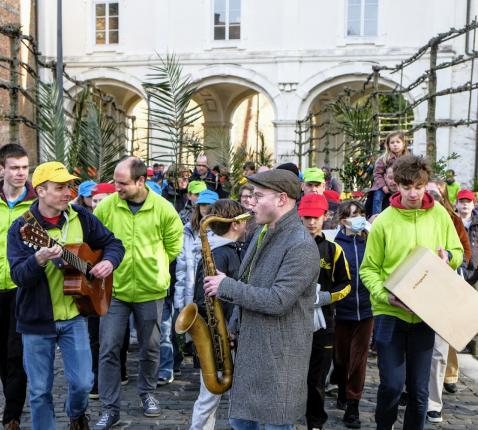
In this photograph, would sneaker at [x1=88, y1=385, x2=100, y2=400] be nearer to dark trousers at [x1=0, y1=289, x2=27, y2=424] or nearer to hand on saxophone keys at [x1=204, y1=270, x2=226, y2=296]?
dark trousers at [x1=0, y1=289, x2=27, y2=424]

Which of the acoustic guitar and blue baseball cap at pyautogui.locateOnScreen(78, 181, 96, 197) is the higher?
blue baseball cap at pyautogui.locateOnScreen(78, 181, 96, 197)

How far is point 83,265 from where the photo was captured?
4.66 m

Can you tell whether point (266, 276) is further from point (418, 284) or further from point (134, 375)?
point (134, 375)

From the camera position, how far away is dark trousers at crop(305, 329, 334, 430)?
17.6ft

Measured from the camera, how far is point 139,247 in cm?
577

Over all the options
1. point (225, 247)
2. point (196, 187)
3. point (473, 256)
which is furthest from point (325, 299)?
point (196, 187)

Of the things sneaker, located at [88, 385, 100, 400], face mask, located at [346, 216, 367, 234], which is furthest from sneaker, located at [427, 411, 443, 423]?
sneaker, located at [88, 385, 100, 400]

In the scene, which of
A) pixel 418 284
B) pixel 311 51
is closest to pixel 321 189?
pixel 418 284

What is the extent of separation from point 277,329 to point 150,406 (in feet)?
8.30

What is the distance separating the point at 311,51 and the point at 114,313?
20721 mm

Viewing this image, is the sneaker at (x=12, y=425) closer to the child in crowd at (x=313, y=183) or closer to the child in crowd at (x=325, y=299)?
the child in crowd at (x=325, y=299)

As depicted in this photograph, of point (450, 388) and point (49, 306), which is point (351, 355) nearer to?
point (450, 388)

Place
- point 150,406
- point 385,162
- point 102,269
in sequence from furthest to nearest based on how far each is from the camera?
point 385,162
point 150,406
point 102,269

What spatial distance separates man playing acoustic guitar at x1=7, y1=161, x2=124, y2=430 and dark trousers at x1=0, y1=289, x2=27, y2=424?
64 cm
